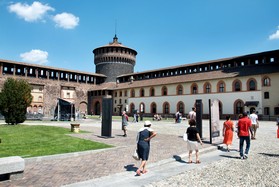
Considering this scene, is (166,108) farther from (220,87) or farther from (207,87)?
(220,87)

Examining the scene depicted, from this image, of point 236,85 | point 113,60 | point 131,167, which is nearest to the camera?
point 131,167

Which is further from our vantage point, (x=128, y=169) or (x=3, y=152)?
(x=3, y=152)

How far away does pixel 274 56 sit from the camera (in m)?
35.6

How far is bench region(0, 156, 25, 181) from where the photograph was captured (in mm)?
5172

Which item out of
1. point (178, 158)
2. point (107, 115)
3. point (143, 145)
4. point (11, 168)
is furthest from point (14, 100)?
point (143, 145)

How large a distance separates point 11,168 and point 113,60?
58.2m

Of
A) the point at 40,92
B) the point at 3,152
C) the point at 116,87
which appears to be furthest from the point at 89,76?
the point at 3,152

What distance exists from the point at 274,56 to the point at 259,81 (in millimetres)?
5299

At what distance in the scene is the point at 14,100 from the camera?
17766mm

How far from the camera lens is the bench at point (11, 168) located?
5.17 meters

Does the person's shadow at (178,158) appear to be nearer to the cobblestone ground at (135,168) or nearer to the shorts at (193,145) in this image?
the cobblestone ground at (135,168)

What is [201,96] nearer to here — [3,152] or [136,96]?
[136,96]

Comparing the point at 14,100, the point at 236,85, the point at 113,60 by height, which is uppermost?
the point at 113,60

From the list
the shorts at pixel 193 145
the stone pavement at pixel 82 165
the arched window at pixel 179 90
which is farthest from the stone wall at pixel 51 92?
the shorts at pixel 193 145
